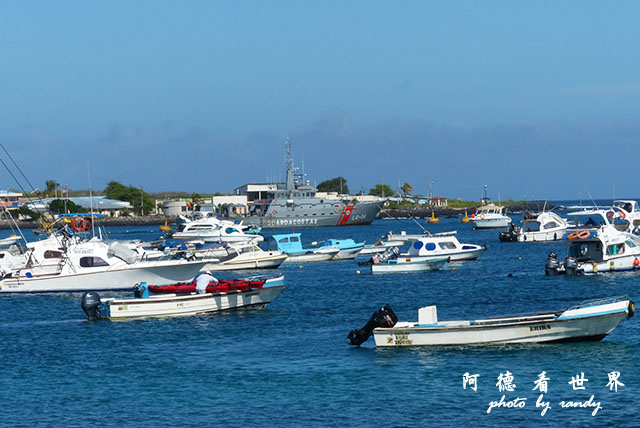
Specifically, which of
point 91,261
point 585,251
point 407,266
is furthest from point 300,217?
point 91,261

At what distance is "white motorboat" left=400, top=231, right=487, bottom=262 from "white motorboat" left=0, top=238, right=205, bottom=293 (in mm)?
19131

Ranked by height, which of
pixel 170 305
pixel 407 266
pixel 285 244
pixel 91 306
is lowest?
pixel 407 266

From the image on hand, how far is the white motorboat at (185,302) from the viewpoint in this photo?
40.2 m

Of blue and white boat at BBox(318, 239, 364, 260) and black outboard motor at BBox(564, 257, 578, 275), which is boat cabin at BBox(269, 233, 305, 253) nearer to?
blue and white boat at BBox(318, 239, 364, 260)

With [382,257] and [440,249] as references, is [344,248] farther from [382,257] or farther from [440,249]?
[440,249]

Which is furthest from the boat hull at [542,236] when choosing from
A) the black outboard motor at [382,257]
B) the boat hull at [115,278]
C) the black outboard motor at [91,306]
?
the black outboard motor at [91,306]

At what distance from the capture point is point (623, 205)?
97.6 meters

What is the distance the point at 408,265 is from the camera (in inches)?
2468

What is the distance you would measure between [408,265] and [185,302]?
25.7 metres

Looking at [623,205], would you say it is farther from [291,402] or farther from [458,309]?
[291,402]

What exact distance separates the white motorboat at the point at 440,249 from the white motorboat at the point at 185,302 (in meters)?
23.5

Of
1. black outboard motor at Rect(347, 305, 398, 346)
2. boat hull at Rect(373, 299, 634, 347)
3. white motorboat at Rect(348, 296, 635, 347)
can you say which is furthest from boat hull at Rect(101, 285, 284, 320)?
boat hull at Rect(373, 299, 634, 347)

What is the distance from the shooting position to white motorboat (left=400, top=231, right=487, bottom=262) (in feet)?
209

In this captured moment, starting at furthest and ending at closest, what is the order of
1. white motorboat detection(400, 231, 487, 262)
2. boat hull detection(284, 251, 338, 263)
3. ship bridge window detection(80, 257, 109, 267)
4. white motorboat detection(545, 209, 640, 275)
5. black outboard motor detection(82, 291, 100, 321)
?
boat hull detection(284, 251, 338, 263) → white motorboat detection(400, 231, 487, 262) → white motorboat detection(545, 209, 640, 275) → ship bridge window detection(80, 257, 109, 267) → black outboard motor detection(82, 291, 100, 321)
